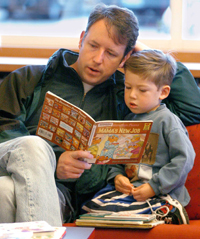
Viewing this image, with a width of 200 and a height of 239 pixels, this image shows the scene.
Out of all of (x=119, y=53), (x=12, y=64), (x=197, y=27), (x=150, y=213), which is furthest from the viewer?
(x=197, y=27)

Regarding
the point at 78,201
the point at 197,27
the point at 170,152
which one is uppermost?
the point at 197,27

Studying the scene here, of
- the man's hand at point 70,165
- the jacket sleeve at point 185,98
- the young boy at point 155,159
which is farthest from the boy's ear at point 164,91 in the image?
the man's hand at point 70,165

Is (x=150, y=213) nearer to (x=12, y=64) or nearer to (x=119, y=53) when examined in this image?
(x=119, y=53)

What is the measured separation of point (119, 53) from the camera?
1655 mm

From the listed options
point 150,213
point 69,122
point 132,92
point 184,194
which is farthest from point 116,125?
point 184,194

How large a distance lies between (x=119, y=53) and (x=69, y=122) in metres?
0.53

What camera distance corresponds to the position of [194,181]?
63.9 inches

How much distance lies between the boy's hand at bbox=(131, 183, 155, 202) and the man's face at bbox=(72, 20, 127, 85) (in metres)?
0.57

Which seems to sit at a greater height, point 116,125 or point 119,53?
point 119,53

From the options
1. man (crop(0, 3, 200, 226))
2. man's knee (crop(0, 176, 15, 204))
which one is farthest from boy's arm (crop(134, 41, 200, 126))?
man's knee (crop(0, 176, 15, 204))

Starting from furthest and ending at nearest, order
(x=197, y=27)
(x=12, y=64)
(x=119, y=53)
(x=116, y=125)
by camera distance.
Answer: (x=197, y=27)
(x=12, y=64)
(x=119, y=53)
(x=116, y=125)

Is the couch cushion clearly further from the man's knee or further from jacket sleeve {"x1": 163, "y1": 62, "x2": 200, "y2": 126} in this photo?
the man's knee

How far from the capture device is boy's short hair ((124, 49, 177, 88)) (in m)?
1.52

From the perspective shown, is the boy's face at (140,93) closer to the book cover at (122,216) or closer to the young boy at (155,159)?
the young boy at (155,159)
